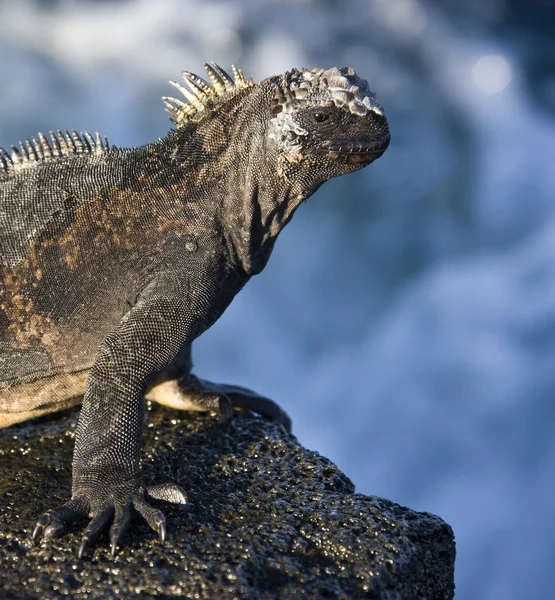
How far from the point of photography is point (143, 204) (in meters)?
3.46

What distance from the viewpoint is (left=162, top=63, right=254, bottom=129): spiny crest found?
3531 mm

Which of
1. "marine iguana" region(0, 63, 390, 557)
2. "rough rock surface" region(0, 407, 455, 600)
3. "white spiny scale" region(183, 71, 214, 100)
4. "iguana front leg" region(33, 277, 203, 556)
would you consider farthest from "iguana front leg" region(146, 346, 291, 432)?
"white spiny scale" region(183, 71, 214, 100)

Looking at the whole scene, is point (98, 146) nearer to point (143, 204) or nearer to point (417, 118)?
point (143, 204)

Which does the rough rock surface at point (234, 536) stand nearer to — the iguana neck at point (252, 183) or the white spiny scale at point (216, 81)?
the iguana neck at point (252, 183)

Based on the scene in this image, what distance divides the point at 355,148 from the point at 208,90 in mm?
716

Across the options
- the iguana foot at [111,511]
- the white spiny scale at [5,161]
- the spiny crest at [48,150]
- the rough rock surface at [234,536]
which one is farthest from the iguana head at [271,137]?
the iguana foot at [111,511]

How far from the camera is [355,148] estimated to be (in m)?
3.33

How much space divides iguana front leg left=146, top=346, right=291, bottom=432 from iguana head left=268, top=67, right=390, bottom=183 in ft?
3.96

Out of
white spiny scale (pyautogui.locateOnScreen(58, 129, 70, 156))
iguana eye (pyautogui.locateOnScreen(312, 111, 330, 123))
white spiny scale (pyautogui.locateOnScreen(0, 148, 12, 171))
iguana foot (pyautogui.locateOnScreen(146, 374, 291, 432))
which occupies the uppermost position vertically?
iguana eye (pyautogui.locateOnScreen(312, 111, 330, 123))

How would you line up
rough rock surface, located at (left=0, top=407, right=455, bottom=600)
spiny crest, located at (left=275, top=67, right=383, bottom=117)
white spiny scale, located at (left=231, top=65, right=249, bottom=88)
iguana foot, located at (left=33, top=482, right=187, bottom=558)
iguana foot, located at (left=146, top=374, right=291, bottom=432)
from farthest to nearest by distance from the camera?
iguana foot, located at (left=146, top=374, right=291, bottom=432) < white spiny scale, located at (left=231, top=65, right=249, bottom=88) < spiny crest, located at (left=275, top=67, right=383, bottom=117) < iguana foot, located at (left=33, top=482, right=187, bottom=558) < rough rock surface, located at (left=0, top=407, right=455, bottom=600)

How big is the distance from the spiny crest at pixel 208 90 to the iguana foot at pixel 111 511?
156cm

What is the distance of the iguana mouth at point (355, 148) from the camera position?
333 cm

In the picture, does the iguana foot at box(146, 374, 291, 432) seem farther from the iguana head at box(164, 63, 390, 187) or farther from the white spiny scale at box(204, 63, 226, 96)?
the white spiny scale at box(204, 63, 226, 96)

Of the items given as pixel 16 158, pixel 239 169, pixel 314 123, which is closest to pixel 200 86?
pixel 239 169
